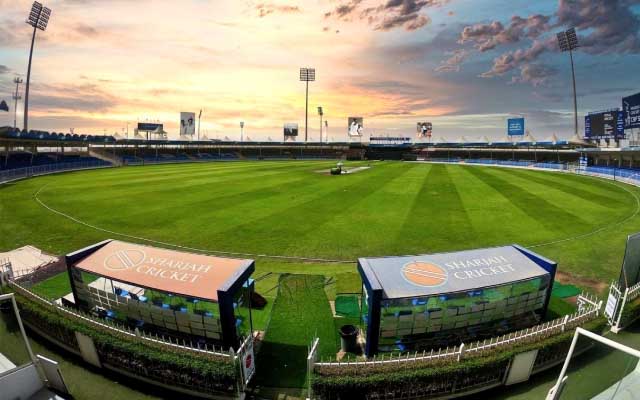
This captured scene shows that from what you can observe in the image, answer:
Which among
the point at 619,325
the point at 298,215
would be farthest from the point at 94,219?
the point at 619,325

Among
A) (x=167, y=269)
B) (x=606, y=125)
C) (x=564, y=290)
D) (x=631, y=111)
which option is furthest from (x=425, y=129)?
(x=167, y=269)

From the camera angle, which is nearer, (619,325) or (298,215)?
(619,325)

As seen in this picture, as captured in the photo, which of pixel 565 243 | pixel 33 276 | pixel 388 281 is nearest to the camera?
pixel 388 281

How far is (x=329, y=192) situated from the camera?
119 feet

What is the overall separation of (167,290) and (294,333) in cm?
432

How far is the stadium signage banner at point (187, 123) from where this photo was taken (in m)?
104

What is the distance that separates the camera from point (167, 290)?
31.2ft

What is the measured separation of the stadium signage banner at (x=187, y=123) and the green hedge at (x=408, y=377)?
4271 inches

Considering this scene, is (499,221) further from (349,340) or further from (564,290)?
(349,340)

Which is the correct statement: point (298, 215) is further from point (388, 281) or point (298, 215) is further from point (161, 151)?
point (161, 151)

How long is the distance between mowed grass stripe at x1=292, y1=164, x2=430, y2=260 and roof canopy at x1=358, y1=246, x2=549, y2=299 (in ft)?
23.9

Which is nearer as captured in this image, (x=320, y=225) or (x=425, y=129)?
(x=320, y=225)

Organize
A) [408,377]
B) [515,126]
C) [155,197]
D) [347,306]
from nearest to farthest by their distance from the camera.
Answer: [408,377] < [347,306] < [155,197] < [515,126]

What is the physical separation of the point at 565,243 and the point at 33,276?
28161 millimetres
